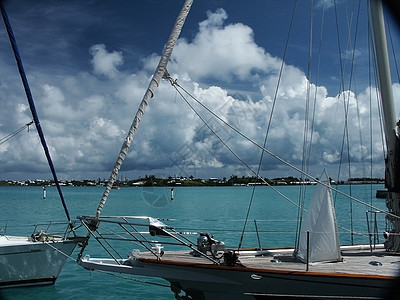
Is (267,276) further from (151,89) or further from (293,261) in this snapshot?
(151,89)

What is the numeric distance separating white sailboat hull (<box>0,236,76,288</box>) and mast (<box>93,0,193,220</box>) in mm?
7836

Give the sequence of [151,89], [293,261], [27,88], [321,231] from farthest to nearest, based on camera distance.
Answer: [27,88], [293,261], [321,231], [151,89]

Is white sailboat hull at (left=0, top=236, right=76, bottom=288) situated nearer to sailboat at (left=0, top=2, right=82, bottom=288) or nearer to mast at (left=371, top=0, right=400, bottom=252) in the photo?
sailboat at (left=0, top=2, right=82, bottom=288)

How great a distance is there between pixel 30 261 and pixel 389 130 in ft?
47.0

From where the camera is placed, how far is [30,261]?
51.3ft

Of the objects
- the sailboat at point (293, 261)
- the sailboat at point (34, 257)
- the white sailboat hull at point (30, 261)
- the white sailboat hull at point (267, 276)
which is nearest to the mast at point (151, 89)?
the sailboat at point (293, 261)

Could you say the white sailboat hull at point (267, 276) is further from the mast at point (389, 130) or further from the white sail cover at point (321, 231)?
the mast at point (389, 130)

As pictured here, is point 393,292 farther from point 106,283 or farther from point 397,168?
point 106,283

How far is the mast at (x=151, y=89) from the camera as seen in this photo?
881 cm

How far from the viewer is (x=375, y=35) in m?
11.6

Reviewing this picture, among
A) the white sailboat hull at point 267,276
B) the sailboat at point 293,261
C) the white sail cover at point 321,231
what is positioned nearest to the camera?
the white sailboat hull at point 267,276

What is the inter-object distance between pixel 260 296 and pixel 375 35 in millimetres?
8444

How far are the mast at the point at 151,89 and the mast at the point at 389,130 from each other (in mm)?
5490

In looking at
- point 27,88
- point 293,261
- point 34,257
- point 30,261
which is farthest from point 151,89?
point 30,261
